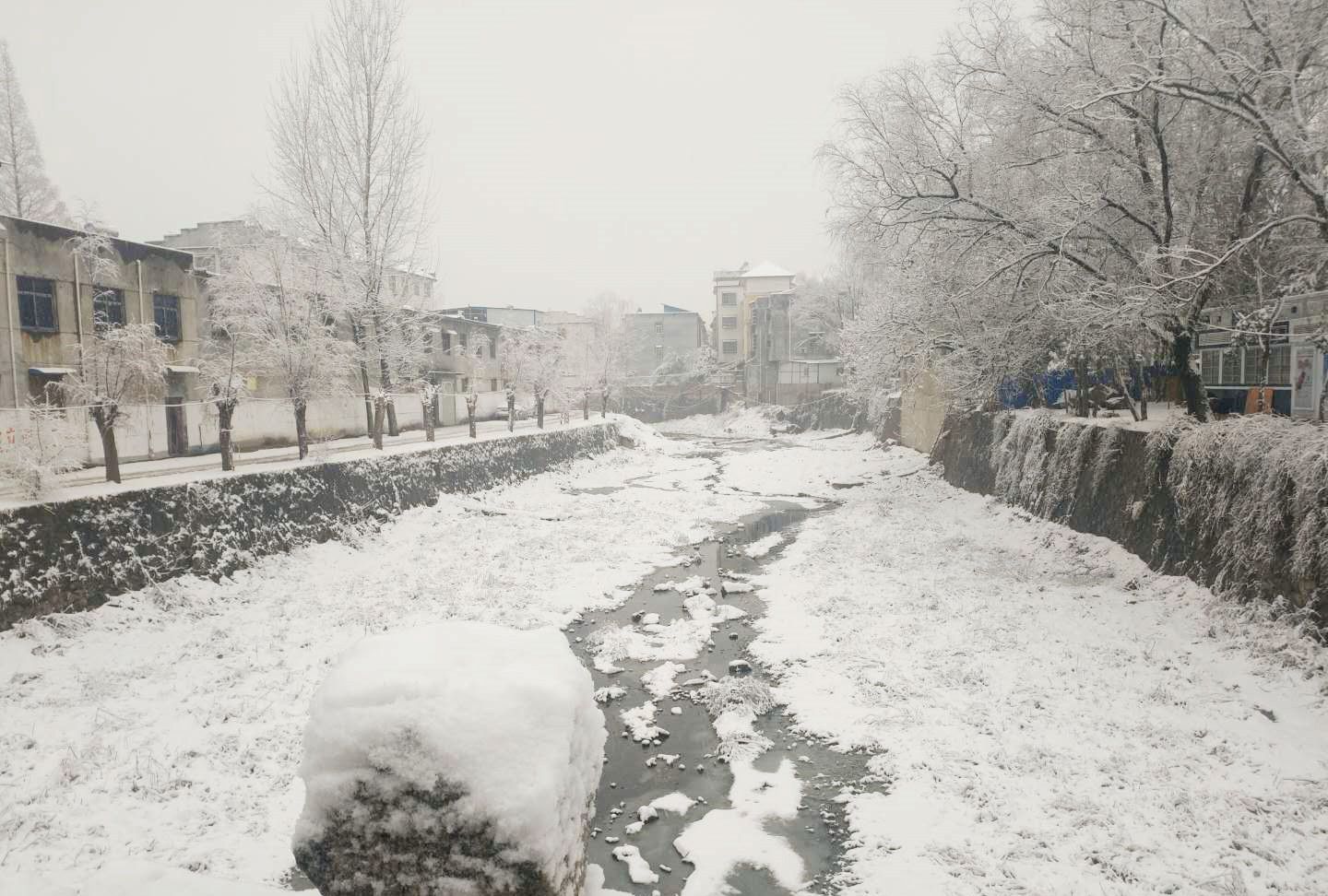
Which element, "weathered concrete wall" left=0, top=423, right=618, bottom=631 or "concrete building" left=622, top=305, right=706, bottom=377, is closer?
"weathered concrete wall" left=0, top=423, right=618, bottom=631

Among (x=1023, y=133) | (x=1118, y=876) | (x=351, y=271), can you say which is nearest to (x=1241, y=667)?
(x=1118, y=876)

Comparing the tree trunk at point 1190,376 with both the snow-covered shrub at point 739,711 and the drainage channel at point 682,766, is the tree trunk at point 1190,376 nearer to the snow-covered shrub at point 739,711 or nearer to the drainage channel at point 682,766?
the drainage channel at point 682,766

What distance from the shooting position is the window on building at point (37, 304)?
59.4 feet

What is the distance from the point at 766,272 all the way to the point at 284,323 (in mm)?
63967

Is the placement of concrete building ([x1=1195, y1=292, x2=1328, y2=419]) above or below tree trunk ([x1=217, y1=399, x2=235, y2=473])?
above

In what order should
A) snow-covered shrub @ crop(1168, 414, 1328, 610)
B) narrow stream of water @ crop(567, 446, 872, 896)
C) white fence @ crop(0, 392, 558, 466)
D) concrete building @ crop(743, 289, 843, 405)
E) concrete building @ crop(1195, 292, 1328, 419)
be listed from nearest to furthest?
1. narrow stream of water @ crop(567, 446, 872, 896)
2. snow-covered shrub @ crop(1168, 414, 1328, 610)
3. white fence @ crop(0, 392, 558, 466)
4. concrete building @ crop(1195, 292, 1328, 419)
5. concrete building @ crop(743, 289, 843, 405)

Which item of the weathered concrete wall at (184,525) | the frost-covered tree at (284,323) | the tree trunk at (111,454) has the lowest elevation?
the weathered concrete wall at (184,525)

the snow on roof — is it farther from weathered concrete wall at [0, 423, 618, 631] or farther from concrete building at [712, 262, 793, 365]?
weathered concrete wall at [0, 423, 618, 631]

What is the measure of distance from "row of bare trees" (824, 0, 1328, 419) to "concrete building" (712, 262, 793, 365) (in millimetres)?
54682

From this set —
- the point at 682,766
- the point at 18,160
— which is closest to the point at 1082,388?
the point at 682,766

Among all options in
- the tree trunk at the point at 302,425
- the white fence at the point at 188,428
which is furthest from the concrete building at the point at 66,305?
the tree trunk at the point at 302,425

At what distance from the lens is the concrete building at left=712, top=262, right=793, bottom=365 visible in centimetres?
7506

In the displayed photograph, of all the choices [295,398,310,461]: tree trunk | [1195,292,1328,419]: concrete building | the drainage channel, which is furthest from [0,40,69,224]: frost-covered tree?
[1195,292,1328,419]: concrete building

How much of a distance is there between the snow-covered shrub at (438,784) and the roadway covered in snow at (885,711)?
2067mm
